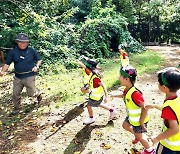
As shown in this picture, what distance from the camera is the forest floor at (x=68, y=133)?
15.1ft

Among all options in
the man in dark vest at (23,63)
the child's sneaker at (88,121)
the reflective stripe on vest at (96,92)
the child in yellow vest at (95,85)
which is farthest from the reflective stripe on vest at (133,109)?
the man in dark vest at (23,63)

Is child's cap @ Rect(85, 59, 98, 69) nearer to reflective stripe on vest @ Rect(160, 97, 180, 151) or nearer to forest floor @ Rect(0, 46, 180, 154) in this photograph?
forest floor @ Rect(0, 46, 180, 154)

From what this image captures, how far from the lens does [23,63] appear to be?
6172 millimetres

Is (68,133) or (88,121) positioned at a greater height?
(88,121)

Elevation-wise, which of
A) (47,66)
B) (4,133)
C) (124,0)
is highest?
(124,0)

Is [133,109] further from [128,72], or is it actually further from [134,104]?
[128,72]

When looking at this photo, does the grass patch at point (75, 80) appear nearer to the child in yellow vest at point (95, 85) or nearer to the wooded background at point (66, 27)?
the wooded background at point (66, 27)

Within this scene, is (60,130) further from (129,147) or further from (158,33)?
(158,33)

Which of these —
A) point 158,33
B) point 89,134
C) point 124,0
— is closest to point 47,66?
point 89,134

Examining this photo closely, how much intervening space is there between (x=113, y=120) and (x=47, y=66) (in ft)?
15.7

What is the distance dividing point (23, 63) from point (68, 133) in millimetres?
2121

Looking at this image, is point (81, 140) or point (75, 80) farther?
point (75, 80)

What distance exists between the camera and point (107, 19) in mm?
12305

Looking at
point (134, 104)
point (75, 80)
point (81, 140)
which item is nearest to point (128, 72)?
point (134, 104)
